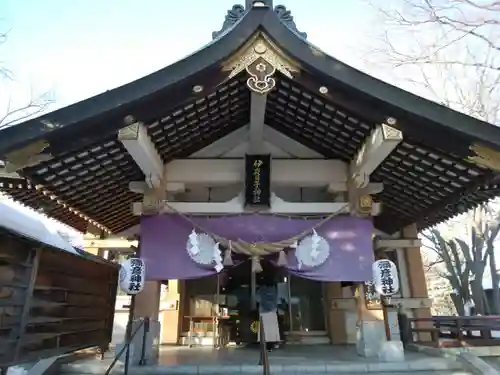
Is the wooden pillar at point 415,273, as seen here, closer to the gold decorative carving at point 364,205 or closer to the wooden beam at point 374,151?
the gold decorative carving at point 364,205

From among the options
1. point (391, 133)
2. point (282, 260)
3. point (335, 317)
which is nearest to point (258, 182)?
point (282, 260)

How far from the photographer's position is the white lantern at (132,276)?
6121 millimetres

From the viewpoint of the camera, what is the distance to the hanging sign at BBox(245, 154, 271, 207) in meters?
6.71

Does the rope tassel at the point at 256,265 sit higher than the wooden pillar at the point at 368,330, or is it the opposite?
the rope tassel at the point at 256,265

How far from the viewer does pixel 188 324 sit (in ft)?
34.6

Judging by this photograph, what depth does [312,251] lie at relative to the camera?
6.45m

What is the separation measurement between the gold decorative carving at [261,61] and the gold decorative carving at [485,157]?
2.49 meters

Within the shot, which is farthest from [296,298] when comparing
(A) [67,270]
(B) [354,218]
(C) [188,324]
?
(A) [67,270]

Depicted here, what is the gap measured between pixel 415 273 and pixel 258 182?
564cm

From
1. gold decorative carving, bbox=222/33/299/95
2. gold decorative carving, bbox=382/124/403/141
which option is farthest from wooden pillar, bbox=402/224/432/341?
gold decorative carving, bbox=222/33/299/95

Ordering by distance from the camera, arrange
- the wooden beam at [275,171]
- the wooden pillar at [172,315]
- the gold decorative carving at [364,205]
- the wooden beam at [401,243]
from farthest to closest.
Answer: the wooden pillar at [172,315] → the wooden beam at [401,243] → the wooden beam at [275,171] → the gold decorative carving at [364,205]

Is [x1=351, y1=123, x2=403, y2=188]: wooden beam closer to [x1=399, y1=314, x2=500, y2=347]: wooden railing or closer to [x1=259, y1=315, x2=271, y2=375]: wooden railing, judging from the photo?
[x1=259, y1=315, x2=271, y2=375]: wooden railing

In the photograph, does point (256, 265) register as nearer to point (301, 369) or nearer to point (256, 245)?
point (256, 245)

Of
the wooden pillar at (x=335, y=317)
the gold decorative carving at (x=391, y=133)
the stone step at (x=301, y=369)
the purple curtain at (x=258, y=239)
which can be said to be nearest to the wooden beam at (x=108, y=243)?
the purple curtain at (x=258, y=239)
